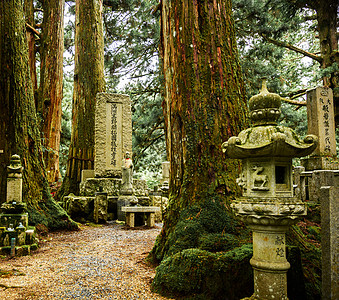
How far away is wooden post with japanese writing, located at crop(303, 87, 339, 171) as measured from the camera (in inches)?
376

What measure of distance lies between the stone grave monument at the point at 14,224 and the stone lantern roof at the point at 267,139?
12.3 feet

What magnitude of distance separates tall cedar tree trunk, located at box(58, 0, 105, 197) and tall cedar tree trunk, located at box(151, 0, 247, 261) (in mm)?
6801

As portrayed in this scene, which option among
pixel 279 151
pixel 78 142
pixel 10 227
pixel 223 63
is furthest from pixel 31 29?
pixel 279 151

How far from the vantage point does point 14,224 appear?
192 inches

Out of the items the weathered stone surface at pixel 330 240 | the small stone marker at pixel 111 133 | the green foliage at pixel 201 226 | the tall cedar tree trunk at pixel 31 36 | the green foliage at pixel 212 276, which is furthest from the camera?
the tall cedar tree trunk at pixel 31 36

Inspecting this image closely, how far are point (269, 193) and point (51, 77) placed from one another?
11800mm

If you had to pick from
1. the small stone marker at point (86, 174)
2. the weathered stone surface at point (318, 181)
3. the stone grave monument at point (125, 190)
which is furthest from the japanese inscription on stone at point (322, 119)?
the small stone marker at point (86, 174)

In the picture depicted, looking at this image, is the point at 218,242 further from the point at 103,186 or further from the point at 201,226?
the point at 103,186

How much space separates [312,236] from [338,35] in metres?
9.74

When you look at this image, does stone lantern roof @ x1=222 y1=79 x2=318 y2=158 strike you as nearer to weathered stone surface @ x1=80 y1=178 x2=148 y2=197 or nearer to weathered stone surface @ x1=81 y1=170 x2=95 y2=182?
weathered stone surface @ x1=80 y1=178 x2=148 y2=197

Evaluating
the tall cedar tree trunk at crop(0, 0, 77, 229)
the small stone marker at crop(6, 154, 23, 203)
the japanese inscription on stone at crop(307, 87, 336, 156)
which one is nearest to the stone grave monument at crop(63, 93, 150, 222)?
the tall cedar tree trunk at crop(0, 0, 77, 229)

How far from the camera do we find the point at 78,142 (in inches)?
410

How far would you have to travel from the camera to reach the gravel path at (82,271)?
3.06 m

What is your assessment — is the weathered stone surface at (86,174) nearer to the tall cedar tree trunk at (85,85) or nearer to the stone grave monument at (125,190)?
Result: the tall cedar tree trunk at (85,85)
